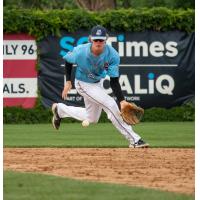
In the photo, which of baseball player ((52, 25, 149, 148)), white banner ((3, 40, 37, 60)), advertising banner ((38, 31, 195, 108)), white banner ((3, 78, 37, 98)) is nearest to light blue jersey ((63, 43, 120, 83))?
baseball player ((52, 25, 149, 148))

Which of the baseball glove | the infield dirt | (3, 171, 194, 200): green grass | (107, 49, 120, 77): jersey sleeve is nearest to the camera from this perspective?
(3, 171, 194, 200): green grass

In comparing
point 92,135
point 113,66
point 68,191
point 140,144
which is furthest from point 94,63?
point 68,191

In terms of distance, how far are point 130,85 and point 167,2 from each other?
11469 millimetres

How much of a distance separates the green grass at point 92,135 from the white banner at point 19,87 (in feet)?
3.78

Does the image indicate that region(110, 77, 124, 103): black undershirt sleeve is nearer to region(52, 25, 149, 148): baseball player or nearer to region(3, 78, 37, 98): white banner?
region(52, 25, 149, 148): baseball player

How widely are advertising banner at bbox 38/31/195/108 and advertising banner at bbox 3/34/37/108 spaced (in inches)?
10.8

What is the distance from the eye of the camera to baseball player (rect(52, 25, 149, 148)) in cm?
1344

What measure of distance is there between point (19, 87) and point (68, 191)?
13.9 metres

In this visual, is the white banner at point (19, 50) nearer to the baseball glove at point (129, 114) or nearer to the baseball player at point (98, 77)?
the baseball player at point (98, 77)

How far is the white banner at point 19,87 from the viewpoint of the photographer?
22469 mm

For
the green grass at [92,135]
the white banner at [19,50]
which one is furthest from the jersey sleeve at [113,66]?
the white banner at [19,50]

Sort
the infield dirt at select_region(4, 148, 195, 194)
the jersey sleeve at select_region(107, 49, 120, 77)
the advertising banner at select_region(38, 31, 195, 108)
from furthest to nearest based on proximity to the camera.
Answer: the advertising banner at select_region(38, 31, 195, 108) → the jersey sleeve at select_region(107, 49, 120, 77) → the infield dirt at select_region(4, 148, 195, 194)

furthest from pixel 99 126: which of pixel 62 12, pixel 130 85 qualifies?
pixel 62 12

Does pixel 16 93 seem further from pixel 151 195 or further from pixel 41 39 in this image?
pixel 151 195
